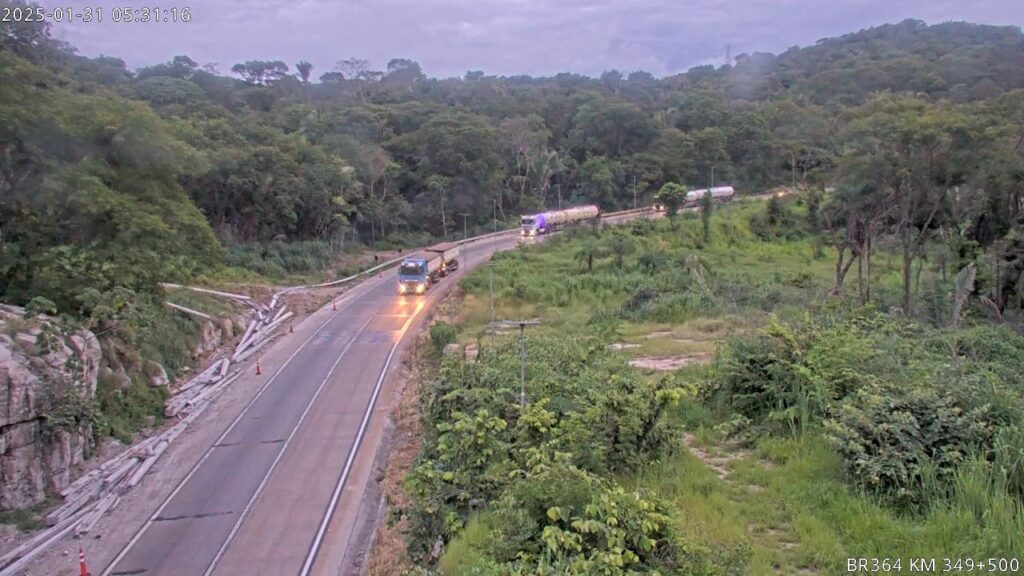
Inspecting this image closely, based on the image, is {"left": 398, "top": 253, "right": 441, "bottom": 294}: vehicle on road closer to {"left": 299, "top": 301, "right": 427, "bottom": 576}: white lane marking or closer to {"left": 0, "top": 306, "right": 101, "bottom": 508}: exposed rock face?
{"left": 299, "top": 301, "right": 427, "bottom": 576}: white lane marking

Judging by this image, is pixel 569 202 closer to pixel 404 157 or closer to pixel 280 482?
pixel 404 157

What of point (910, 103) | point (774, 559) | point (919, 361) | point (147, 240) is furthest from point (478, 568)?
point (910, 103)

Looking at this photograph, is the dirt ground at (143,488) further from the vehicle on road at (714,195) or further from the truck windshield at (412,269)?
the vehicle on road at (714,195)

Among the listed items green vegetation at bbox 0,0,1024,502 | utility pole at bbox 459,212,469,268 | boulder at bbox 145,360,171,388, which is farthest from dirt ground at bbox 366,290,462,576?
utility pole at bbox 459,212,469,268

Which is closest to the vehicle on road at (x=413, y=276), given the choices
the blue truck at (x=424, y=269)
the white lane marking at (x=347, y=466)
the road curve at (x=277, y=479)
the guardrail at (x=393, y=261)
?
the blue truck at (x=424, y=269)

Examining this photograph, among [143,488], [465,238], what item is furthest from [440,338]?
[465,238]

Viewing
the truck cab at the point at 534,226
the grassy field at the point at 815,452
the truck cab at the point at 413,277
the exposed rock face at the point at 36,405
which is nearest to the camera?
the grassy field at the point at 815,452

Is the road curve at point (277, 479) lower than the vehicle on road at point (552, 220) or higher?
lower
